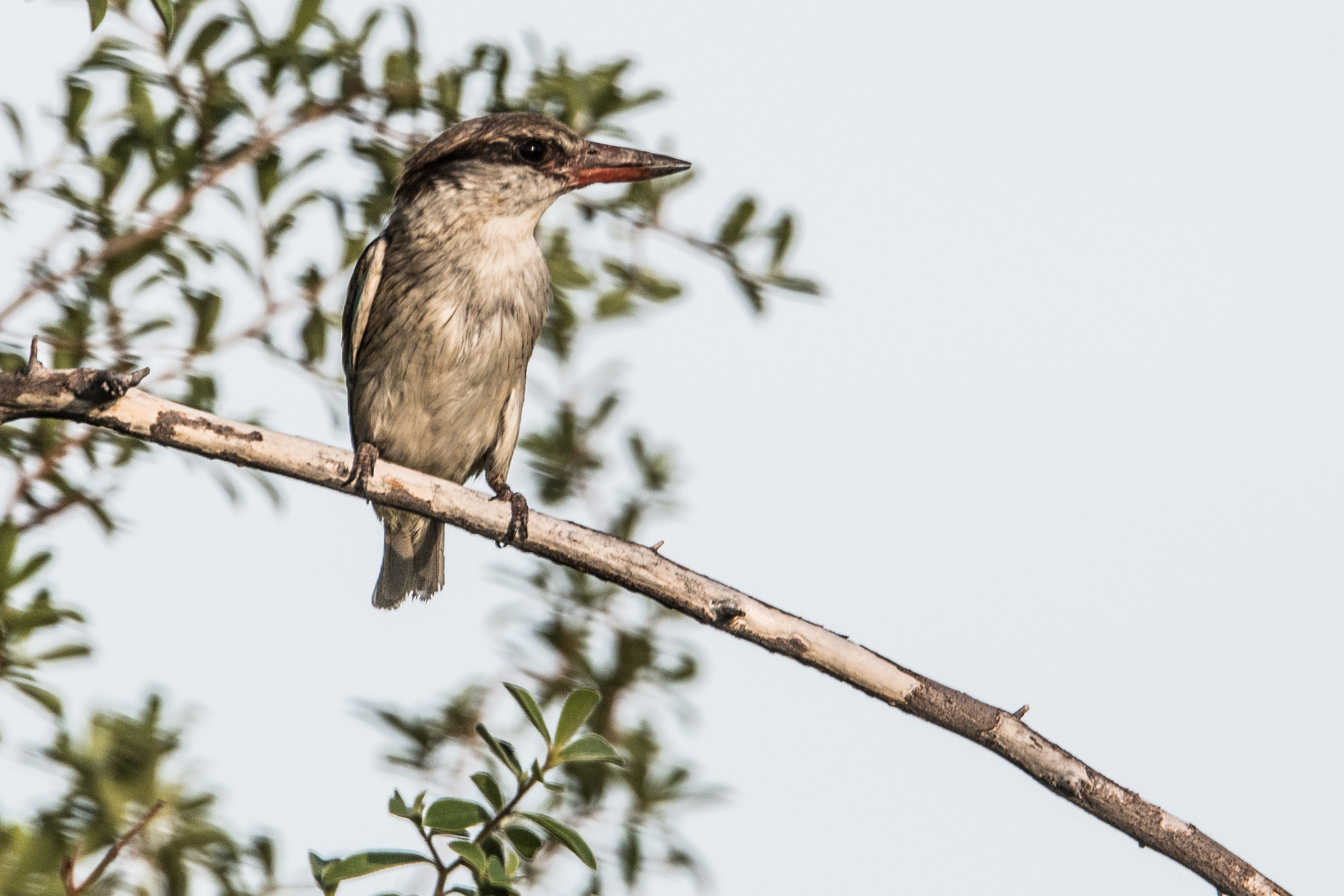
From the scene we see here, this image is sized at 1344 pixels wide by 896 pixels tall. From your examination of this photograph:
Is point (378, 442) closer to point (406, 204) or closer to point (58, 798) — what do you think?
point (406, 204)

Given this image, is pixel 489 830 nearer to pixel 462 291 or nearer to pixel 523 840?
pixel 523 840

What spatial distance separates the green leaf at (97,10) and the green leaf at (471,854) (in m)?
1.38

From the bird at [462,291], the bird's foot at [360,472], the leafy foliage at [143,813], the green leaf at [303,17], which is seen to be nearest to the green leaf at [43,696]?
the leafy foliage at [143,813]

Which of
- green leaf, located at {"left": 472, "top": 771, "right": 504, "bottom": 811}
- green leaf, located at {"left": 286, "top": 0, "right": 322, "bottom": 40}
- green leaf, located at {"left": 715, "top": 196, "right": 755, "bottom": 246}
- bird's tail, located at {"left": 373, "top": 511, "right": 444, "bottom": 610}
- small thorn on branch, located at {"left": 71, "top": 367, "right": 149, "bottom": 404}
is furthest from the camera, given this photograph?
bird's tail, located at {"left": 373, "top": 511, "right": 444, "bottom": 610}

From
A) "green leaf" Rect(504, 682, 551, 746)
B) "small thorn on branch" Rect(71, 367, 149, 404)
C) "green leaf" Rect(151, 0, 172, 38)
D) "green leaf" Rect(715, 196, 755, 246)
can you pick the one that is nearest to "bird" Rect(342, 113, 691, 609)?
"green leaf" Rect(715, 196, 755, 246)

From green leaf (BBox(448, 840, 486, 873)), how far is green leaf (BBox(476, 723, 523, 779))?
0.15 meters

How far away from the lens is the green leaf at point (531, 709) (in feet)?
7.02

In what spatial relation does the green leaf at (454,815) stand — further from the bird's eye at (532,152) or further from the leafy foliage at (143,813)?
the bird's eye at (532,152)

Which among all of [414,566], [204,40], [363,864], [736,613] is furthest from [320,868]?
[414,566]

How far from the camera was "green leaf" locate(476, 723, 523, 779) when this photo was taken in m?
2.00

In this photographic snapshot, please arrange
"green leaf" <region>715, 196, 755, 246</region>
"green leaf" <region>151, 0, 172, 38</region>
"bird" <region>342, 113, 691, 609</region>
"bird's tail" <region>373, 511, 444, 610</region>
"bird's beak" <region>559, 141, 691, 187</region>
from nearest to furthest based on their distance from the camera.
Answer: "green leaf" <region>151, 0, 172, 38</region> < "green leaf" <region>715, 196, 755, 246</region> < "bird's beak" <region>559, 141, 691, 187</region> < "bird" <region>342, 113, 691, 609</region> < "bird's tail" <region>373, 511, 444, 610</region>

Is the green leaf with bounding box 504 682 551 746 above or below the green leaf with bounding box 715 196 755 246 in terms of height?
Answer: below

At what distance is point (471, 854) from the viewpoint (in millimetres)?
1865

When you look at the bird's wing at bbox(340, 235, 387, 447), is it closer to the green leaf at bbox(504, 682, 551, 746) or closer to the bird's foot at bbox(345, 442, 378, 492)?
the bird's foot at bbox(345, 442, 378, 492)
